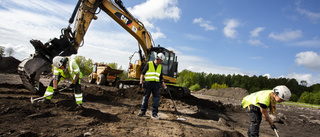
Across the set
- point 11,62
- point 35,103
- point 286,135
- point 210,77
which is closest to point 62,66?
point 35,103

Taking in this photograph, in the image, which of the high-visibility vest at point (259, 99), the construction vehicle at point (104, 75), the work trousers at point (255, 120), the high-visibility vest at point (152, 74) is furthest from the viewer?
the construction vehicle at point (104, 75)

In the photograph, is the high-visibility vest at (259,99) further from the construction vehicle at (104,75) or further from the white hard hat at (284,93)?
the construction vehicle at (104,75)

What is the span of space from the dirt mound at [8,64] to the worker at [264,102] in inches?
1016

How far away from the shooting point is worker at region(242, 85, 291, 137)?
3.30m

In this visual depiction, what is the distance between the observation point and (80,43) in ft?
25.5

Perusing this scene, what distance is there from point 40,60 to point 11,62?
21.0m

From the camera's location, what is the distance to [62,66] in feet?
17.2

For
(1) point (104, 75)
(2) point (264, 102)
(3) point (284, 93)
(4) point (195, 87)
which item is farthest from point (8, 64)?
(3) point (284, 93)

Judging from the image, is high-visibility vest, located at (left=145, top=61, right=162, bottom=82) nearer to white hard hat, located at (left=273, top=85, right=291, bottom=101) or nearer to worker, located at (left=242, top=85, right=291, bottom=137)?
worker, located at (left=242, top=85, right=291, bottom=137)

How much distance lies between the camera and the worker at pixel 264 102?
3304 millimetres

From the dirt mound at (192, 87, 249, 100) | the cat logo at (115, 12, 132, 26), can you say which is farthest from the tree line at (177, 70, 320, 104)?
the cat logo at (115, 12, 132, 26)

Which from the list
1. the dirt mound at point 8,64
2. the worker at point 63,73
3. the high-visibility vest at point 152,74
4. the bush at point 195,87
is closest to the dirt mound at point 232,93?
the bush at point 195,87

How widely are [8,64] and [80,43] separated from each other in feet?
66.5

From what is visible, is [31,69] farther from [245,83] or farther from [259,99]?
[245,83]
